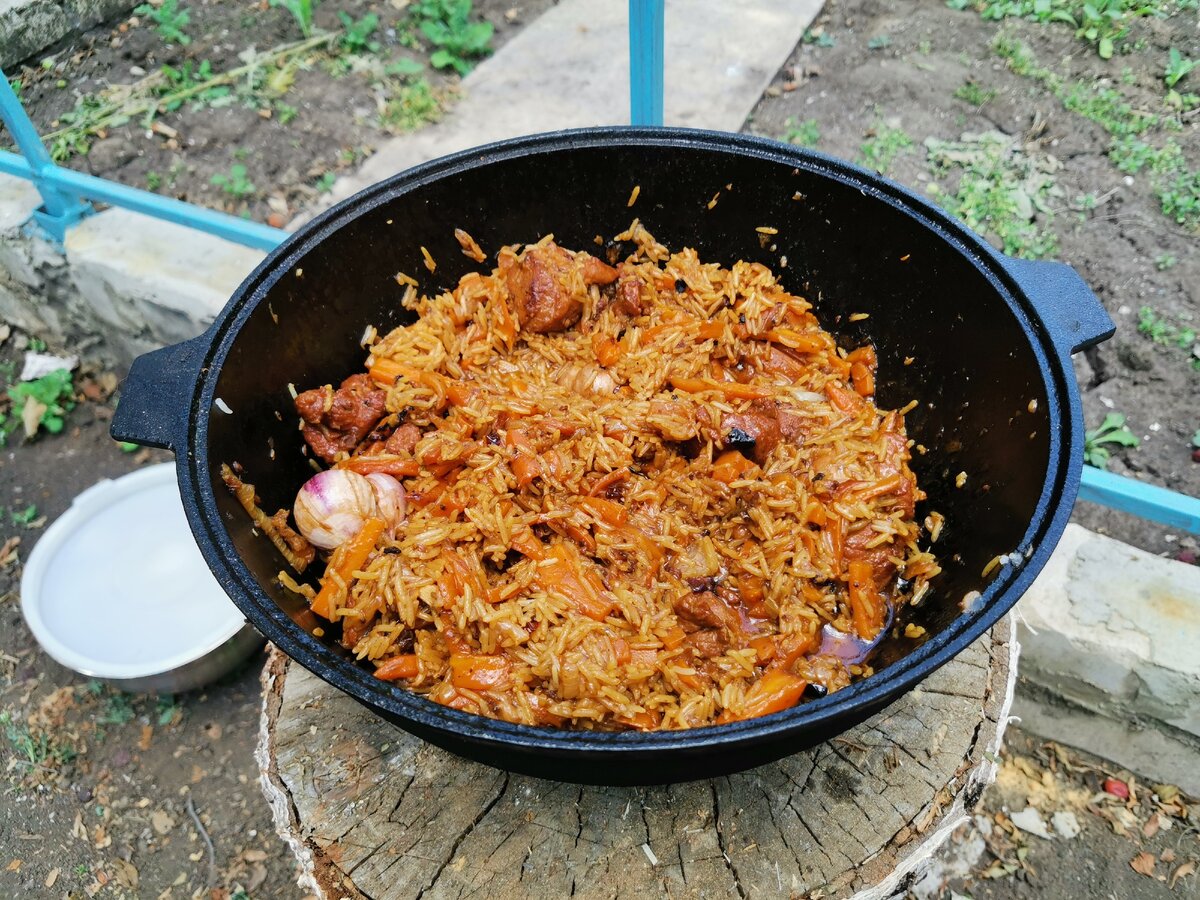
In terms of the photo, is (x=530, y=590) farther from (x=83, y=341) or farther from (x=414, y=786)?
(x=83, y=341)

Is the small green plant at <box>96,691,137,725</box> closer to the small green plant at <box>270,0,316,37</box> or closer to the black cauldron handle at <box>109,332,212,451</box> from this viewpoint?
the black cauldron handle at <box>109,332,212,451</box>

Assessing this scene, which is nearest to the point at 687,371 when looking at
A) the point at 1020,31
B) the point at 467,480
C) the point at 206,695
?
the point at 467,480

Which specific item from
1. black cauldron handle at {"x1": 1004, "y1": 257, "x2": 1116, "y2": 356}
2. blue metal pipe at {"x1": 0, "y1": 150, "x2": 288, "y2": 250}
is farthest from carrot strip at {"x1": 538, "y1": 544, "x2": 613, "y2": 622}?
blue metal pipe at {"x1": 0, "y1": 150, "x2": 288, "y2": 250}

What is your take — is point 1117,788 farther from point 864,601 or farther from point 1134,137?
point 1134,137

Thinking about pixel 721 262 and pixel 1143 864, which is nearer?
pixel 721 262

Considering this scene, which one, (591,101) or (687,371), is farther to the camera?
(591,101)

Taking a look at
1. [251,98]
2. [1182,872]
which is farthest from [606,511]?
[251,98]
